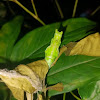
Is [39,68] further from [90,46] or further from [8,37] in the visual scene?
[8,37]

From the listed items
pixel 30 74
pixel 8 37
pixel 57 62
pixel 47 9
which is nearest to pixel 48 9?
pixel 47 9

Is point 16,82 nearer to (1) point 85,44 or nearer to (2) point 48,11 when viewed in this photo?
(1) point 85,44

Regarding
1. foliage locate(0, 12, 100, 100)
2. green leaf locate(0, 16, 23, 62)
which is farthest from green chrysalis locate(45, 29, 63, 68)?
green leaf locate(0, 16, 23, 62)

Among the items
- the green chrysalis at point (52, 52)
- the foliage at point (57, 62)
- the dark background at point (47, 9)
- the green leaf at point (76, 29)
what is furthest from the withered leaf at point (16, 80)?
the dark background at point (47, 9)

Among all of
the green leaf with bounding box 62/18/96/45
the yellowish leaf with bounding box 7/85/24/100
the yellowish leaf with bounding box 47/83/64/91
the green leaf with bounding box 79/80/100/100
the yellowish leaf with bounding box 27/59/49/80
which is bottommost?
the green leaf with bounding box 79/80/100/100

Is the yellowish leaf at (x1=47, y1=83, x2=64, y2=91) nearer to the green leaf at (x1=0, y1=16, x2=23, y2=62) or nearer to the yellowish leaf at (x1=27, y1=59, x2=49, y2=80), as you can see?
the yellowish leaf at (x1=27, y1=59, x2=49, y2=80)
